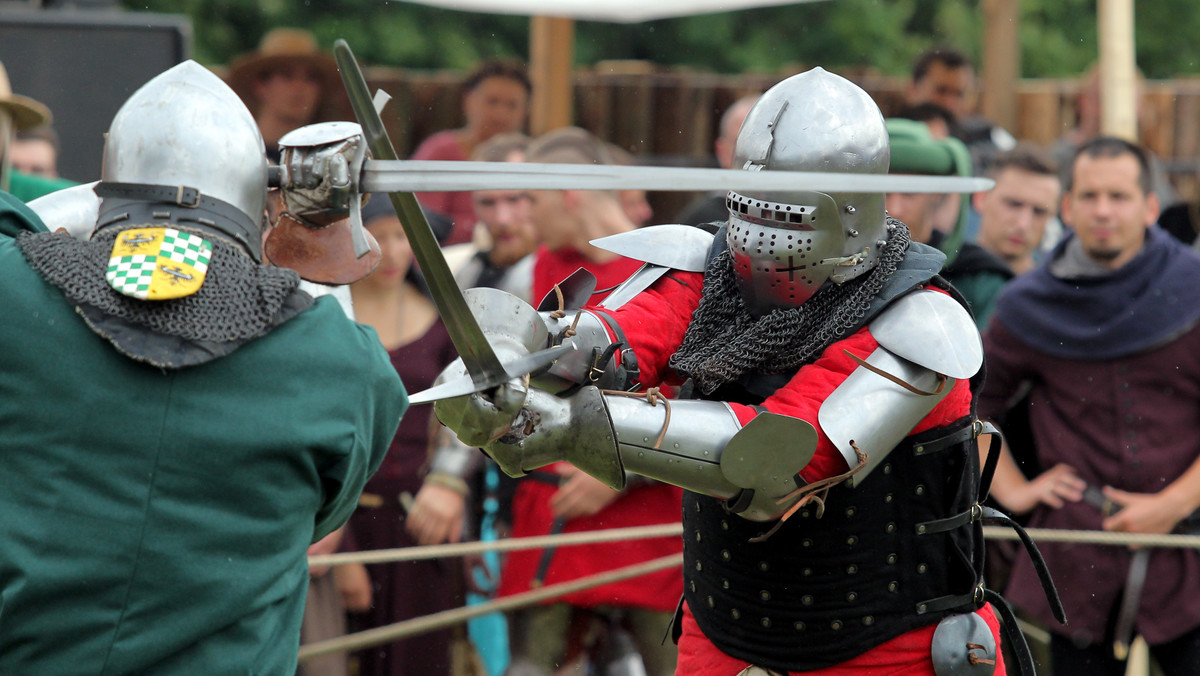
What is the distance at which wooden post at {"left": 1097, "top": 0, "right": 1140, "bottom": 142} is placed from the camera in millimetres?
6363

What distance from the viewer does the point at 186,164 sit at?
233 cm

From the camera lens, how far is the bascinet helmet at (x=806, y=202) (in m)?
2.83

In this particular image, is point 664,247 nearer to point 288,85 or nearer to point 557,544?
point 557,544

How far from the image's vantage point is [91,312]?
2.17 metres

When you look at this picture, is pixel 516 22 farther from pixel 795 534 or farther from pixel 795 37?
pixel 795 534

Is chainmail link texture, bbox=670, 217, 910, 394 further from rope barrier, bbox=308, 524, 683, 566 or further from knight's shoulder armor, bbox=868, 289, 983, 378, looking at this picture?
rope barrier, bbox=308, 524, 683, 566

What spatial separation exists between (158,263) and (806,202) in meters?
1.31

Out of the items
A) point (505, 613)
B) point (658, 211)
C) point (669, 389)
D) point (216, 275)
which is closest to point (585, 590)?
point (505, 613)

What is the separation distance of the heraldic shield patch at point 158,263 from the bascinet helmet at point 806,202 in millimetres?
1165

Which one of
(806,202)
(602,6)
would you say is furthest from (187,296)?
(602,6)

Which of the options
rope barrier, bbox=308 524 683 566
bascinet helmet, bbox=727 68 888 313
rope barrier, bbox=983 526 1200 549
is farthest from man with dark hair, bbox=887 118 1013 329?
bascinet helmet, bbox=727 68 888 313

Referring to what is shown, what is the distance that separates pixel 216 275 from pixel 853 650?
1502 millimetres

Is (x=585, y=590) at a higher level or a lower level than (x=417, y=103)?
lower

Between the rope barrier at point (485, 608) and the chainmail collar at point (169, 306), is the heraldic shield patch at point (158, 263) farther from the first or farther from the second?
the rope barrier at point (485, 608)
